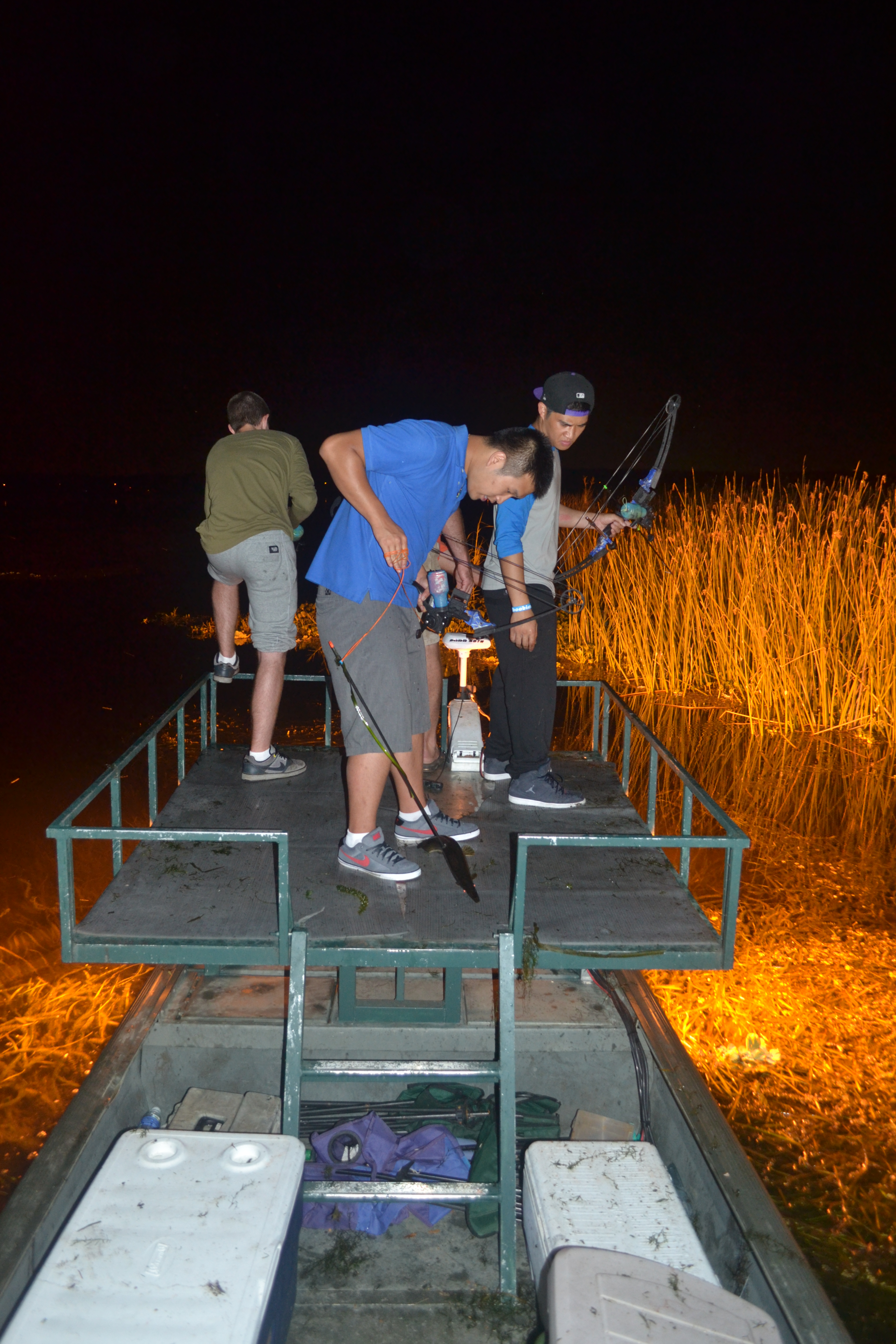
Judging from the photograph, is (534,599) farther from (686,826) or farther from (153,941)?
(153,941)

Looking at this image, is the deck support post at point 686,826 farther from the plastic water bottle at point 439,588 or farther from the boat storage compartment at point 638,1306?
the boat storage compartment at point 638,1306

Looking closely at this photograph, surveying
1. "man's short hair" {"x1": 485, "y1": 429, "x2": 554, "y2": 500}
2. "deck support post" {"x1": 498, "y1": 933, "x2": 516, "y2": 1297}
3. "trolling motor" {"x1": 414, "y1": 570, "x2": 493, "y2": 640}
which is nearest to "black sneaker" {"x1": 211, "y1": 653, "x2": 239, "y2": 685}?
"trolling motor" {"x1": 414, "y1": 570, "x2": 493, "y2": 640}

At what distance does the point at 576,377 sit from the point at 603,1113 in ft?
8.89

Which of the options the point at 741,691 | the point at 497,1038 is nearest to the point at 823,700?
the point at 741,691

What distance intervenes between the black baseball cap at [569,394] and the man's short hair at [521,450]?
59 cm

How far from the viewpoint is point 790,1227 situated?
3.00 metres

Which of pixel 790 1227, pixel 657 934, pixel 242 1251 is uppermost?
pixel 657 934

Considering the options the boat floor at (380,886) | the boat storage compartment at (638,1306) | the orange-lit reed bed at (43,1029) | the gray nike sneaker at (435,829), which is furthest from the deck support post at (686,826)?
the orange-lit reed bed at (43,1029)

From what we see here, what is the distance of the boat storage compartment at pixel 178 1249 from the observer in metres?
1.73

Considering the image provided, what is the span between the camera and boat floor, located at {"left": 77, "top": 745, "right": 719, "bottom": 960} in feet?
9.16

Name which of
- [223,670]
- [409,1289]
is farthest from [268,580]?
[409,1289]

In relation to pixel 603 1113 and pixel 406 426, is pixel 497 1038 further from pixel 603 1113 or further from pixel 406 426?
pixel 406 426

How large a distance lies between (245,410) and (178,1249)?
3.20m

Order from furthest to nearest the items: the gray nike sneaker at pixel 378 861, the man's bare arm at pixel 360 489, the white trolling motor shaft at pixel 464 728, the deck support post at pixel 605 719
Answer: the deck support post at pixel 605 719 → the white trolling motor shaft at pixel 464 728 → the gray nike sneaker at pixel 378 861 → the man's bare arm at pixel 360 489
